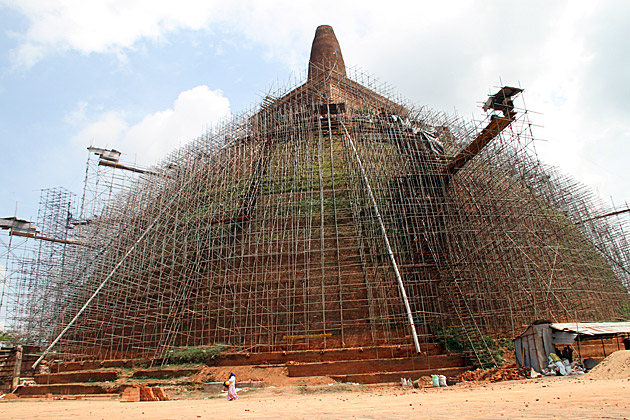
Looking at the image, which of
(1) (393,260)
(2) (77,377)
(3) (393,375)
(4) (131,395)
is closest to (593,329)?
(3) (393,375)

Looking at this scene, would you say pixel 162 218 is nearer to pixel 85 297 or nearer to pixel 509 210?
pixel 85 297

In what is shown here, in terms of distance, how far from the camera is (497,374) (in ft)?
40.0

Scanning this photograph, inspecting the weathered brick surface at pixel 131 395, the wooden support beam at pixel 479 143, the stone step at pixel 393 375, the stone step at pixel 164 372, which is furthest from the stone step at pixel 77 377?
the wooden support beam at pixel 479 143

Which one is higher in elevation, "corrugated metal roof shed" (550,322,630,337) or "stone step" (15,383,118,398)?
"corrugated metal roof shed" (550,322,630,337)

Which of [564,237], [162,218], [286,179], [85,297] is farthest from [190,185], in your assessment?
[564,237]

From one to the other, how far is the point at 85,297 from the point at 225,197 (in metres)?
6.72

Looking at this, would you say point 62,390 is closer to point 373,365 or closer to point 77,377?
point 77,377

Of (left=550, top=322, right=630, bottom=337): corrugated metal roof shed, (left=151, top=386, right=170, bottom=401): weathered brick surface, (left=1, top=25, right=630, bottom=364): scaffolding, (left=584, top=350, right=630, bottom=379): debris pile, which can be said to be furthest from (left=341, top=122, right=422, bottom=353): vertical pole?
(left=151, top=386, right=170, bottom=401): weathered brick surface

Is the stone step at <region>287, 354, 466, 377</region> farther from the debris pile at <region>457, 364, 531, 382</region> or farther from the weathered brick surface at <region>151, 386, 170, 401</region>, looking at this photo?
the weathered brick surface at <region>151, 386, 170, 401</region>

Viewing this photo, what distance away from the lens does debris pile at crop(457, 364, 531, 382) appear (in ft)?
39.5

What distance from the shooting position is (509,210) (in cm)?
1717

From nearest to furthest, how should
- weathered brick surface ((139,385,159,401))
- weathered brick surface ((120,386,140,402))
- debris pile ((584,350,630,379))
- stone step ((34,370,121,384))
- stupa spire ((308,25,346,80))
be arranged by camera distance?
debris pile ((584,350,630,379)) → weathered brick surface ((139,385,159,401)) → weathered brick surface ((120,386,140,402)) → stone step ((34,370,121,384)) → stupa spire ((308,25,346,80))

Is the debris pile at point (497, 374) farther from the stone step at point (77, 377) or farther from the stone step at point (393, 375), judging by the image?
the stone step at point (77, 377)

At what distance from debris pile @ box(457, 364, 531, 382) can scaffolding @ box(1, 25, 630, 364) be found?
2.19 meters
